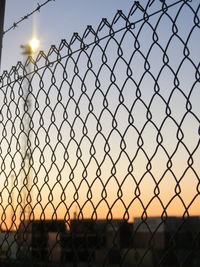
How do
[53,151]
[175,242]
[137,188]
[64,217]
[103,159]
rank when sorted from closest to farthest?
1. [175,242]
2. [137,188]
3. [103,159]
4. [64,217]
5. [53,151]

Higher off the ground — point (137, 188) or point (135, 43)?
point (135, 43)

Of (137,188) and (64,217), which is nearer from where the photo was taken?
(137,188)

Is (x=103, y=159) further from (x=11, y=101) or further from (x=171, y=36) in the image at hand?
(x=11, y=101)

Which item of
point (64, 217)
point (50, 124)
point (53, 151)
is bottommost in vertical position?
point (64, 217)

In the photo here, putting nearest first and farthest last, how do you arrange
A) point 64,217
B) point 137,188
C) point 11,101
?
point 137,188 → point 64,217 → point 11,101

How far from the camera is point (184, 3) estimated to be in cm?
179

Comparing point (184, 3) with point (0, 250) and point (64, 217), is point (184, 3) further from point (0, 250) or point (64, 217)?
point (0, 250)

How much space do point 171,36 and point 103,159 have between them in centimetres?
67

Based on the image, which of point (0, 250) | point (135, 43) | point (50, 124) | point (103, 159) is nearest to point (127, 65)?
point (135, 43)

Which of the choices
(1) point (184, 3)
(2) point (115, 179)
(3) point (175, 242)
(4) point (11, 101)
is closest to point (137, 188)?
(2) point (115, 179)

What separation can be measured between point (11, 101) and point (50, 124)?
570 millimetres

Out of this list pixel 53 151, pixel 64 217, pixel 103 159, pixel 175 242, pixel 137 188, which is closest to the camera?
pixel 175 242

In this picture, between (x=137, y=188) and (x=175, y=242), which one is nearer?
(x=175, y=242)

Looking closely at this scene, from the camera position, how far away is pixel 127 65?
2.00m
